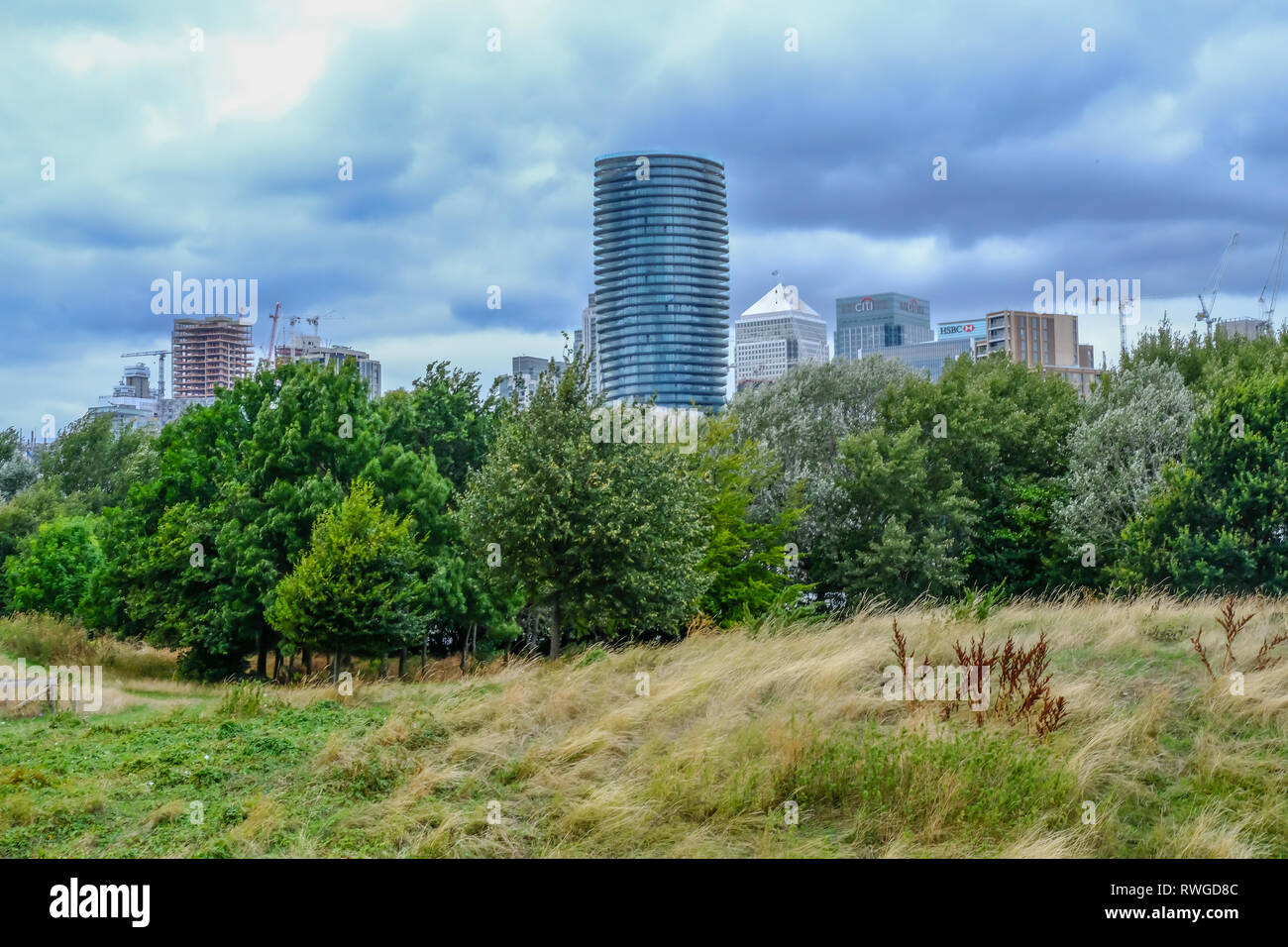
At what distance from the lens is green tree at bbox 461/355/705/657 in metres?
22.4

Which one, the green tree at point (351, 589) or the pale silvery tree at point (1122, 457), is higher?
the pale silvery tree at point (1122, 457)

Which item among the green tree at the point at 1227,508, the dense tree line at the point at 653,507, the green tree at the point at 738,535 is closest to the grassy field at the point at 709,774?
the dense tree line at the point at 653,507

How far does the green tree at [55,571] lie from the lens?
46688 mm

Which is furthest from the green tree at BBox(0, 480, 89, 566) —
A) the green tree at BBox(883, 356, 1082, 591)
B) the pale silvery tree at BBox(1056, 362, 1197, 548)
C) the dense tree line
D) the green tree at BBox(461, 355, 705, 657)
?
the pale silvery tree at BBox(1056, 362, 1197, 548)

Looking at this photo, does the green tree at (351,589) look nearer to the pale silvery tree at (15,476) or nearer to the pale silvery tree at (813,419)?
the pale silvery tree at (813,419)

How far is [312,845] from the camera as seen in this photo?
7.16 meters

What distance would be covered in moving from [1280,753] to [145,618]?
38.3m

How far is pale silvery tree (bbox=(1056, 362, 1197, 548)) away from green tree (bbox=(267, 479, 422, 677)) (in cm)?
2654

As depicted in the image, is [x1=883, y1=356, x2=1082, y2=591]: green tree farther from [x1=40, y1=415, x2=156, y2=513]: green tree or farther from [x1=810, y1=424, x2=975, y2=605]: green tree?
[x1=40, y1=415, x2=156, y2=513]: green tree

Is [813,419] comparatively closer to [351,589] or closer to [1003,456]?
[1003,456]

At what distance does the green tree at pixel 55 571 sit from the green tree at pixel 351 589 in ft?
79.1

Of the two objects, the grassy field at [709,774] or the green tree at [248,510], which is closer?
the grassy field at [709,774]
